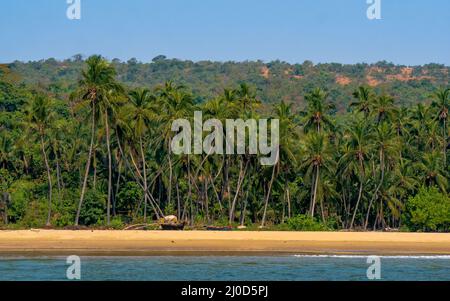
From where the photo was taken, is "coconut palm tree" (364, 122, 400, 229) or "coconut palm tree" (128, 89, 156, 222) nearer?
"coconut palm tree" (128, 89, 156, 222)

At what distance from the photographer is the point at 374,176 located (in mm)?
86062

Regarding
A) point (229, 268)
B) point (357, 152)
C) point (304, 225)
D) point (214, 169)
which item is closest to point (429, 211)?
point (357, 152)

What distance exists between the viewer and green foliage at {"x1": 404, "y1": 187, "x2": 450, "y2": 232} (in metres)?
74.4

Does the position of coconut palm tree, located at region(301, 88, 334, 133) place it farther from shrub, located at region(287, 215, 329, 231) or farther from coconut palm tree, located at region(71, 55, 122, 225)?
coconut palm tree, located at region(71, 55, 122, 225)

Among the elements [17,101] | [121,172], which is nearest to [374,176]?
[121,172]

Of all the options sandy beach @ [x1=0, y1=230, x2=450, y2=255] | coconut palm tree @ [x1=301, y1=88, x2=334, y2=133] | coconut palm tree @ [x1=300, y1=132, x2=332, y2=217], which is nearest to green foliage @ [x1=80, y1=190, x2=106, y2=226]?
sandy beach @ [x1=0, y1=230, x2=450, y2=255]

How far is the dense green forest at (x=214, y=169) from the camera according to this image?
7769 centimetres

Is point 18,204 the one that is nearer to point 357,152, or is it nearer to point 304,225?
point 304,225

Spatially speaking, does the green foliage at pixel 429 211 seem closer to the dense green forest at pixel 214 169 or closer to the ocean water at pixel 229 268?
the dense green forest at pixel 214 169

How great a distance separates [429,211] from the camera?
74750mm

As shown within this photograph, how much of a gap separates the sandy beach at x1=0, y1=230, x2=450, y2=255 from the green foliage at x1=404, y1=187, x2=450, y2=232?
8.26 m

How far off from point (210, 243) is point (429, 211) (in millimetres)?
24645

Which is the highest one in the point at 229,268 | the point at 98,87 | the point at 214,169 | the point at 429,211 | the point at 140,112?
the point at 98,87

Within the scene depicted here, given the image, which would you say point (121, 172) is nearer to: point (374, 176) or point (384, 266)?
point (374, 176)
